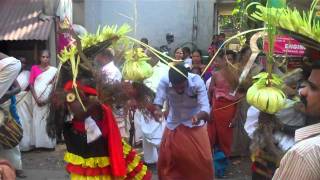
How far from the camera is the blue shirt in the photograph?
17.9 feet

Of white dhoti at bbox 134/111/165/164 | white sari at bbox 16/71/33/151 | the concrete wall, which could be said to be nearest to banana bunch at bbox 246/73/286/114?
white dhoti at bbox 134/111/165/164

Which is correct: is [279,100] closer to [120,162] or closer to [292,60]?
[292,60]

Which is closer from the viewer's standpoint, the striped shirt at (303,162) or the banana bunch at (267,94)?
the striped shirt at (303,162)

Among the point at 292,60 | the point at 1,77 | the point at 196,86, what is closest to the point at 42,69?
the point at 1,77

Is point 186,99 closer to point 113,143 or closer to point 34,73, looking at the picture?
point 113,143

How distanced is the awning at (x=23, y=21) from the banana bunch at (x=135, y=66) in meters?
5.64

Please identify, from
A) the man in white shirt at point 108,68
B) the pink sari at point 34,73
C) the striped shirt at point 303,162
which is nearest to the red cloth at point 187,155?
the man in white shirt at point 108,68

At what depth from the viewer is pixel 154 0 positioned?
12.2 metres

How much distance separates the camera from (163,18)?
12.5 meters

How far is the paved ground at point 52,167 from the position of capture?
7119 mm

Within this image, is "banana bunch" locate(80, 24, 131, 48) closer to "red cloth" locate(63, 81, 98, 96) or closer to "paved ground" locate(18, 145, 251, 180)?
"red cloth" locate(63, 81, 98, 96)

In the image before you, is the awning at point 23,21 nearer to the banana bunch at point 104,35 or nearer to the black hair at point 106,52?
the black hair at point 106,52

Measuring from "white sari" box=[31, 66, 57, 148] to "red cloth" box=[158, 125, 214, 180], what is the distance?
3.08 meters

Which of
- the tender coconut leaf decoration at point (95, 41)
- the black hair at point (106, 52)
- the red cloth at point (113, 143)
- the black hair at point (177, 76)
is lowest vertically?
the red cloth at point (113, 143)
